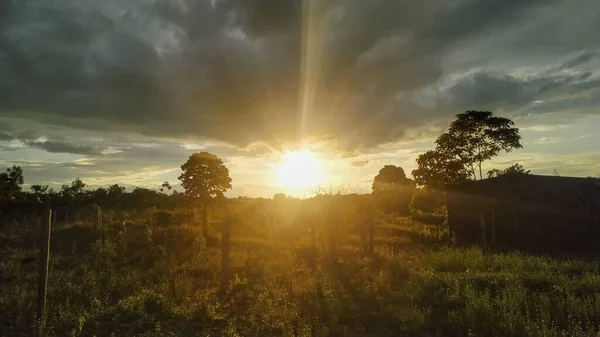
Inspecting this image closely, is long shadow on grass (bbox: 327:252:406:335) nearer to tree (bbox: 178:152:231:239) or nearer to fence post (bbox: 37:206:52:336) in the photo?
fence post (bbox: 37:206:52:336)

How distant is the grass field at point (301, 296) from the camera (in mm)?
8562

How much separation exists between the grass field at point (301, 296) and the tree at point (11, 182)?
1213 inches

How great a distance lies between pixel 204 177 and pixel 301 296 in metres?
27.7

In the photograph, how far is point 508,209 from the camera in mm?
23875

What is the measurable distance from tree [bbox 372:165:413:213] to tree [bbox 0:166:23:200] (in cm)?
3972

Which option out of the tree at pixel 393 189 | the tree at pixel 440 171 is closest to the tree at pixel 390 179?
the tree at pixel 393 189

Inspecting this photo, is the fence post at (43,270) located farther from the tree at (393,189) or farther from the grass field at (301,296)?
the tree at (393,189)

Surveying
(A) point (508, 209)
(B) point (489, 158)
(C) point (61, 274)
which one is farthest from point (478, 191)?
(C) point (61, 274)

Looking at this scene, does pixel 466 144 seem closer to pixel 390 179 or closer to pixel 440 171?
pixel 440 171

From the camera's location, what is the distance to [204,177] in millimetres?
37281

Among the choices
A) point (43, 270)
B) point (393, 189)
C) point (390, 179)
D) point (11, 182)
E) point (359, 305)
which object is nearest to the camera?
point (43, 270)

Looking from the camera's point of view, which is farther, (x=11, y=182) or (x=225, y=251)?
(x=11, y=182)

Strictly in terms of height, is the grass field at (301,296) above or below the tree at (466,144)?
below

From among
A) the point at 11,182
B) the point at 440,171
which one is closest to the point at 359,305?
the point at 440,171
